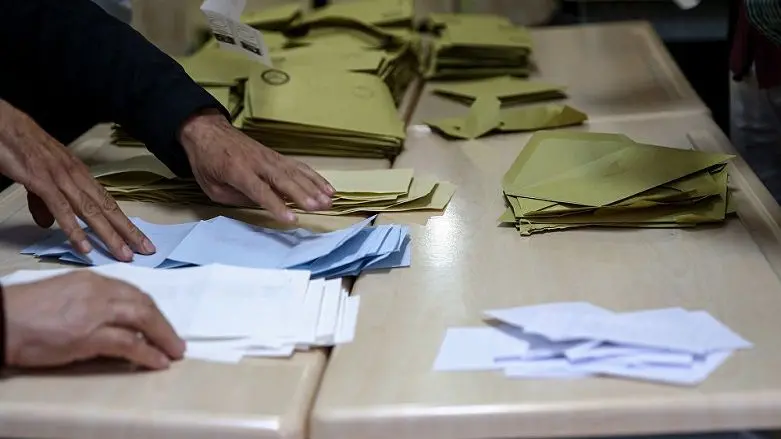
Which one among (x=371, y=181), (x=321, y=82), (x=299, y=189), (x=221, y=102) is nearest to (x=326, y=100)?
(x=321, y=82)

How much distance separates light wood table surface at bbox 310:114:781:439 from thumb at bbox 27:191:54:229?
409 mm

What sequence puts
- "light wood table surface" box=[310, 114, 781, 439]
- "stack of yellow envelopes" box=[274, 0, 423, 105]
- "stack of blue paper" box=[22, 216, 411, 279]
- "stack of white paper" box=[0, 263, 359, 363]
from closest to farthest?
"light wood table surface" box=[310, 114, 781, 439], "stack of white paper" box=[0, 263, 359, 363], "stack of blue paper" box=[22, 216, 411, 279], "stack of yellow envelopes" box=[274, 0, 423, 105]

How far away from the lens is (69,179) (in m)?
1.04

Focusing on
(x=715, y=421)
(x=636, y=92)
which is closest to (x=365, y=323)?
(x=715, y=421)

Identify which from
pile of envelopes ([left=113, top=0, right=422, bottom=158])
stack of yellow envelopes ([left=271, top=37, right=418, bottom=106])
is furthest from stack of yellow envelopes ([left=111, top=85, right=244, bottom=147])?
stack of yellow envelopes ([left=271, top=37, right=418, bottom=106])

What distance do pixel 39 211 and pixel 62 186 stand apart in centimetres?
7

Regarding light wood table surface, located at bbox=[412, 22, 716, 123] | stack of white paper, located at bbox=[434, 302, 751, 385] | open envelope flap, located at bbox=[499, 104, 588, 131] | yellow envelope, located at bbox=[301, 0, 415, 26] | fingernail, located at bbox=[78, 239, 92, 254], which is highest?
stack of white paper, located at bbox=[434, 302, 751, 385]

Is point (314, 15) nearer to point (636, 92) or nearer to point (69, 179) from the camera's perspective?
point (636, 92)

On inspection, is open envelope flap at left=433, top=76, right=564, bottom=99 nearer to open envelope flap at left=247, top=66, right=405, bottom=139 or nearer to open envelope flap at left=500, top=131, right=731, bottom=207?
open envelope flap at left=247, top=66, right=405, bottom=139

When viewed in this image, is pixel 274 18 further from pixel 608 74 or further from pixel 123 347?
pixel 123 347

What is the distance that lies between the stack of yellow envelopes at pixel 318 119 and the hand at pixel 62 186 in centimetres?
39

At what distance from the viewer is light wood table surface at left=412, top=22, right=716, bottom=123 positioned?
5.10 ft

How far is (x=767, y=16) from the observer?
1.21 metres

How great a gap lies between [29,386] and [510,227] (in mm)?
566
